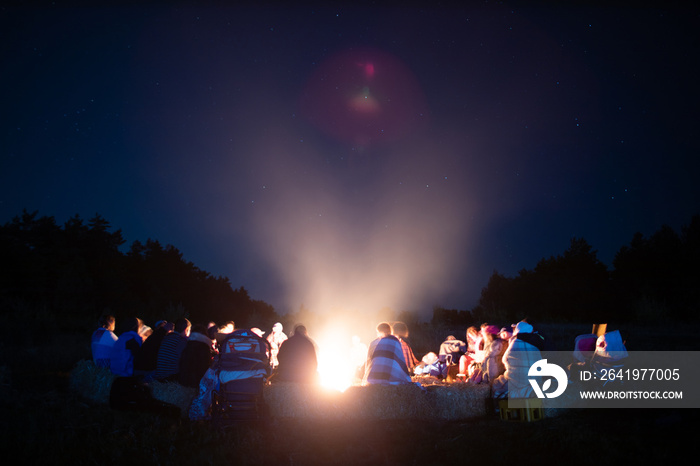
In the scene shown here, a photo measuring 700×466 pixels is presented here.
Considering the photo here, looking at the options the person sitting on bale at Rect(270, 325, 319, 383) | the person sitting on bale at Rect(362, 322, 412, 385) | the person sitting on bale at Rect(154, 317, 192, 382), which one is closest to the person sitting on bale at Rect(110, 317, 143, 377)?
the person sitting on bale at Rect(154, 317, 192, 382)

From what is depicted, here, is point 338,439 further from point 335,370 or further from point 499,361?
point 335,370

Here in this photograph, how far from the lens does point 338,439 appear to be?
6730 mm

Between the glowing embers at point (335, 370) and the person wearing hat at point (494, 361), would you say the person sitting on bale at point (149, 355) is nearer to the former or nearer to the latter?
the glowing embers at point (335, 370)

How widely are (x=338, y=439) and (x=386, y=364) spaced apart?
72.9 inches

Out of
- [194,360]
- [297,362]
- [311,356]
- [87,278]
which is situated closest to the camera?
[194,360]

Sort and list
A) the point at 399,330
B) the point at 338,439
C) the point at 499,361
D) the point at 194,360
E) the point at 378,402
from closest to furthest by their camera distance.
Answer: the point at 338,439 → the point at 378,402 → the point at 194,360 → the point at 499,361 → the point at 399,330

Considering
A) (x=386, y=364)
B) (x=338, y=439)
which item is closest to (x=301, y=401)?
(x=338, y=439)

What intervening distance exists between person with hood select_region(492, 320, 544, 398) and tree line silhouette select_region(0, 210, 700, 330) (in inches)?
687

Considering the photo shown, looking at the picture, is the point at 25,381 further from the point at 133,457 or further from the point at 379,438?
the point at 379,438

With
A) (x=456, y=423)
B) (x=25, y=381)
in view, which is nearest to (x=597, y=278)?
(x=456, y=423)

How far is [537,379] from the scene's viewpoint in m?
8.03

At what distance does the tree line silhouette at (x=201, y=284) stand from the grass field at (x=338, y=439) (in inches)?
636

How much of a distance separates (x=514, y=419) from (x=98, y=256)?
3470cm

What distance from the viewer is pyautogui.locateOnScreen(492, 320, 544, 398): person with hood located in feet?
26.0
